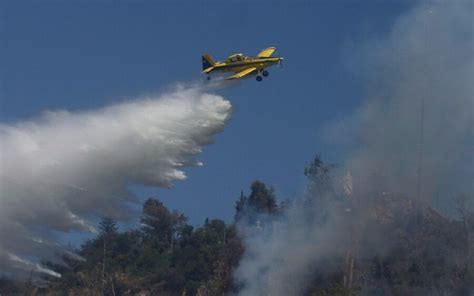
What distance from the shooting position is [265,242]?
73.1 m

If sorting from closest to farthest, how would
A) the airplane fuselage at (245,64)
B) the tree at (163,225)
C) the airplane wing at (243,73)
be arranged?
the airplane wing at (243,73) < the airplane fuselage at (245,64) < the tree at (163,225)

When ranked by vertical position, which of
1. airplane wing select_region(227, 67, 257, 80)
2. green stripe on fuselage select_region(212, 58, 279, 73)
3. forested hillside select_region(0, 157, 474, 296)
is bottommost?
forested hillside select_region(0, 157, 474, 296)

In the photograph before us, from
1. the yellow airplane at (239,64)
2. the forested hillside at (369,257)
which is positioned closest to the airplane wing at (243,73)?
the yellow airplane at (239,64)

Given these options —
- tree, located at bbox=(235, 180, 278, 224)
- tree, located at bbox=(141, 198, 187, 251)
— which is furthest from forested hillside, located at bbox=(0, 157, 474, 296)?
tree, located at bbox=(141, 198, 187, 251)

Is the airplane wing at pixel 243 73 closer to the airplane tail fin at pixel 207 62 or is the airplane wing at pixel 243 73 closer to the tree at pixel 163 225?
the airplane tail fin at pixel 207 62

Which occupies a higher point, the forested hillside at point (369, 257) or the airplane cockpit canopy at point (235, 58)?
the airplane cockpit canopy at point (235, 58)

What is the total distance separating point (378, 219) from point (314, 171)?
24.8ft

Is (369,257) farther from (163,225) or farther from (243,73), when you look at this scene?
(163,225)

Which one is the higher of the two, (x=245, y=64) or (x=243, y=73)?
(x=245, y=64)

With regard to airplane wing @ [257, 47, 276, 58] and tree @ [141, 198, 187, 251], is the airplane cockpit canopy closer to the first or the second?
airplane wing @ [257, 47, 276, 58]

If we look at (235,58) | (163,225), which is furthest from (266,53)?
(163,225)

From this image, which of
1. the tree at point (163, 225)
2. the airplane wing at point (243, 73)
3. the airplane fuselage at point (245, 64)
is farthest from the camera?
the tree at point (163, 225)

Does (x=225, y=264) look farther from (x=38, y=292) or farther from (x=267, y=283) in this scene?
(x=38, y=292)

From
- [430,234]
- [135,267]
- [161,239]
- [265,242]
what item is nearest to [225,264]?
[265,242]
